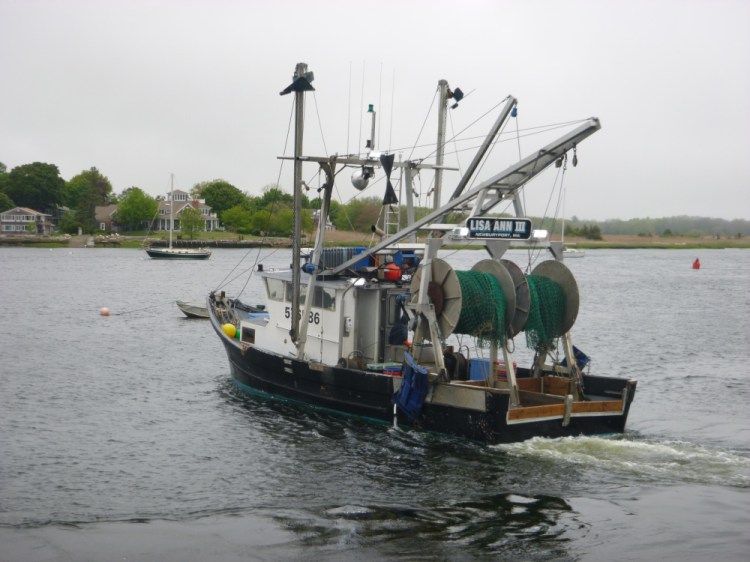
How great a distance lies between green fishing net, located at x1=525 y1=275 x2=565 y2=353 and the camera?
17.3m

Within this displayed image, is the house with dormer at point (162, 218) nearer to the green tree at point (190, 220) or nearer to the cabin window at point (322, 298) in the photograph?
the green tree at point (190, 220)

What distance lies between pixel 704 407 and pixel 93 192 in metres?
145

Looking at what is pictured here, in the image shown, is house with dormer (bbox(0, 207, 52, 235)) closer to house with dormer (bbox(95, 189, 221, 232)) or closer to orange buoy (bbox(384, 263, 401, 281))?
house with dormer (bbox(95, 189, 221, 232))

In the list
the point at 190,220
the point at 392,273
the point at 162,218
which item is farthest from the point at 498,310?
the point at 162,218

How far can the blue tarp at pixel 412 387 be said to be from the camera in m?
16.8

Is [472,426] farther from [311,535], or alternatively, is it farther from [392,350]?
[311,535]

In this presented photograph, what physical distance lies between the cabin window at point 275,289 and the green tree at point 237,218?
395 feet

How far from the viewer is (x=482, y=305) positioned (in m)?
16.7

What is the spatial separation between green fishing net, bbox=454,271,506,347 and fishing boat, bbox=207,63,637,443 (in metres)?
0.03

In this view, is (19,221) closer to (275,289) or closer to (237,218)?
(237,218)

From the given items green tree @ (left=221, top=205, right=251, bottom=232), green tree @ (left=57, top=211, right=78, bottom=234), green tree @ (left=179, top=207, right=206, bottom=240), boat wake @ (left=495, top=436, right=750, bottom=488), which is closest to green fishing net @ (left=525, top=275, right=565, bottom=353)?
boat wake @ (left=495, top=436, right=750, bottom=488)

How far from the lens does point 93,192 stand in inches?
6107

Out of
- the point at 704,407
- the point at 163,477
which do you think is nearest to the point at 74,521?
the point at 163,477

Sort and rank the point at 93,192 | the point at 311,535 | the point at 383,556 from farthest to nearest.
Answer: the point at 93,192 → the point at 311,535 → the point at 383,556
